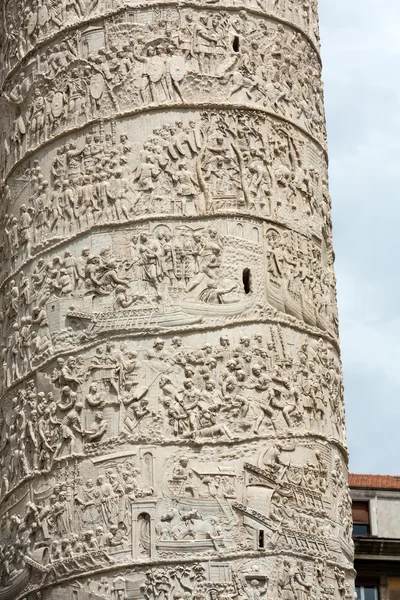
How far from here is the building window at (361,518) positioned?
1659 cm

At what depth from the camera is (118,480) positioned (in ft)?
35.3

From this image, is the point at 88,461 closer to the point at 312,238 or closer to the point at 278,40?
the point at 312,238

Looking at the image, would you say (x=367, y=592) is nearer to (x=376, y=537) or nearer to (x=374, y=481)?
(x=376, y=537)

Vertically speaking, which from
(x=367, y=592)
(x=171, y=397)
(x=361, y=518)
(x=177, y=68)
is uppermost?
(x=177, y=68)

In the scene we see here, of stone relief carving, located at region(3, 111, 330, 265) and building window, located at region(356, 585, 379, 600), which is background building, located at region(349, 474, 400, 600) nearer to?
building window, located at region(356, 585, 379, 600)

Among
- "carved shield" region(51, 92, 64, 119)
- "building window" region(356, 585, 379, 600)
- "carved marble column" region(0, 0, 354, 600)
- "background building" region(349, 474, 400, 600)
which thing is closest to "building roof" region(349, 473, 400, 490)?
"background building" region(349, 474, 400, 600)

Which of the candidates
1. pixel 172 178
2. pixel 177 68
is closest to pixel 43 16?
pixel 177 68

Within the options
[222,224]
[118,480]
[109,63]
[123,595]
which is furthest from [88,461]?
[109,63]

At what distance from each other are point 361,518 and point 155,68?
21.0 ft

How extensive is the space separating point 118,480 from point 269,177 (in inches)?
94.5

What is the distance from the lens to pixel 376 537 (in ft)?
53.1

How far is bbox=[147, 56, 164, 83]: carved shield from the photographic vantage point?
1174 cm

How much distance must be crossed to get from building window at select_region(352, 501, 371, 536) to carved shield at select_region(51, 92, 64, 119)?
20.4ft

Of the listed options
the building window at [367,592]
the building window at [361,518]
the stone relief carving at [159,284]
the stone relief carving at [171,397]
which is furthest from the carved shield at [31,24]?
the building window at [367,592]
